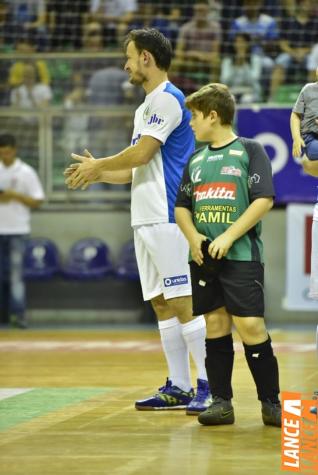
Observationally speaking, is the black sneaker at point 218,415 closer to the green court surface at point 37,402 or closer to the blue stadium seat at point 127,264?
the green court surface at point 37,402

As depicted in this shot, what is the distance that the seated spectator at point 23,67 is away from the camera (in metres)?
13.5

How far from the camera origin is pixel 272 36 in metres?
13.4

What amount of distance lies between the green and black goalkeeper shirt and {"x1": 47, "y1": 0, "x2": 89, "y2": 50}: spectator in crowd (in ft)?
29.4

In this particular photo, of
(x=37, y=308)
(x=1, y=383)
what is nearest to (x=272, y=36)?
(x=37, y=308)

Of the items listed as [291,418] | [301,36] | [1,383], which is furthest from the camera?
[301,36]

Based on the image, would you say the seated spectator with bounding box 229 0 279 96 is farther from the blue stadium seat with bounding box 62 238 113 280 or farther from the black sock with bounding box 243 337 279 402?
the black sock with bounding box 243 337 279 402

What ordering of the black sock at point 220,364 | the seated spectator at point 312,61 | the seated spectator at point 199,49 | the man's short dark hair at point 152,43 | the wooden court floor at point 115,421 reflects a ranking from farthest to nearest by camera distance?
1. the seated spectator at point 199,49
2. the seated spectator at point 312,61
3. the man's short dark hair at point 152,43
4. the black sock at point 220,364
5. the wooden court floor at point 115,421

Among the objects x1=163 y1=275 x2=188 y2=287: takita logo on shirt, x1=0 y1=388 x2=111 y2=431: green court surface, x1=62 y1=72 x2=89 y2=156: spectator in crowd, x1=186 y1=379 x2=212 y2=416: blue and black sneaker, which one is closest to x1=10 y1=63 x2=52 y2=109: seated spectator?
x1=62 y1=72 x2=89 y2=156: spectator in crowd

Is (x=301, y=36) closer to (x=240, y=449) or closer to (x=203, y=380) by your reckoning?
(x=203, y=380)

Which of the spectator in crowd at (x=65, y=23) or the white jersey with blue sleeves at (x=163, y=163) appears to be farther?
the spectator in crowd at (x=65, y=23)

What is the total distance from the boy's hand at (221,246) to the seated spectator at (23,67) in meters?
8.72

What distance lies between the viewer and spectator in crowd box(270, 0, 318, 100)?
13.2 m

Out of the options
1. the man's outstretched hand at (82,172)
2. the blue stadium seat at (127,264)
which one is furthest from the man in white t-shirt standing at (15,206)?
the man's outstretched hand at (82,172)

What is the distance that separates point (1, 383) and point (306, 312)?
6089 mm
